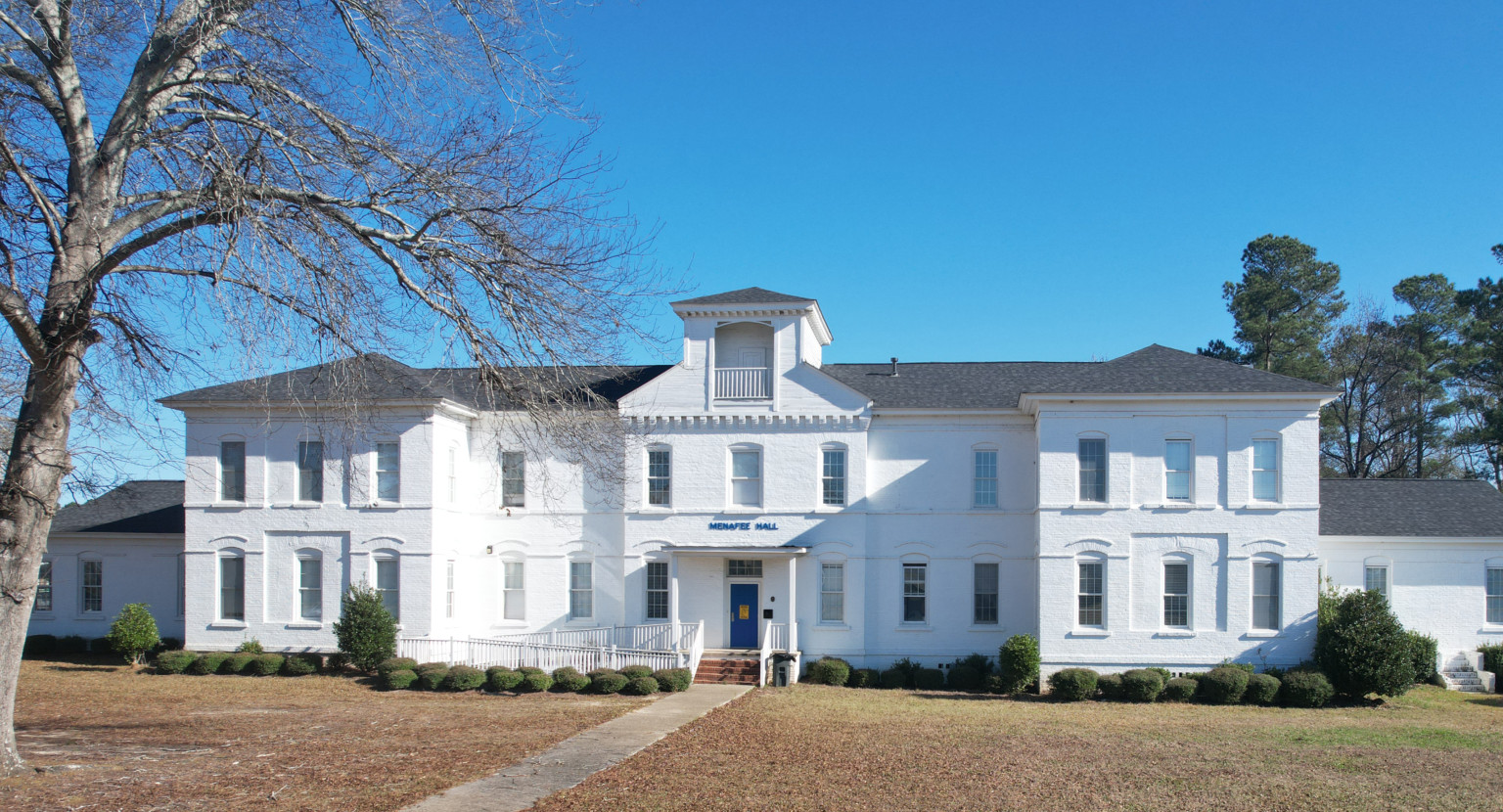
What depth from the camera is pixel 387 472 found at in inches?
1099

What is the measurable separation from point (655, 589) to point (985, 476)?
31.1 feet

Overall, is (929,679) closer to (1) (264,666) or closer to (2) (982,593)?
(2) (982,593)

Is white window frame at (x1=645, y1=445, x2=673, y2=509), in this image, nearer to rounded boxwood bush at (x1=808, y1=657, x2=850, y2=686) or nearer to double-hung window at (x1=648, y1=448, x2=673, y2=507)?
double-hung window at (x1=648, y1=448, x2=673, y2=507)

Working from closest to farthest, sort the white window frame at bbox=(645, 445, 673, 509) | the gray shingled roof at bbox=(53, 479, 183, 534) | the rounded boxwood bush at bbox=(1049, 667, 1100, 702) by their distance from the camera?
the rounded boxwood bush at bbox=(1049, 667, 1100, 702) < the white window frame at bbox=(645, 445, 673, 509) < the gray shingled roof at bbox=(53, 479, 183, 534)

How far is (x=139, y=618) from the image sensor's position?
1098 inches

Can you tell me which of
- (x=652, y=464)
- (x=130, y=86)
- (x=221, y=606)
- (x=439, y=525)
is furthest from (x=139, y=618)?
(x=130, y=86)

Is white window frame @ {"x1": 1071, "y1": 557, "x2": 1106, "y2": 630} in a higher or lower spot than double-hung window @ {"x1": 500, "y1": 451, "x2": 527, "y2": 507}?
lower

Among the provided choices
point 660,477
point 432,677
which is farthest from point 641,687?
point 660,477

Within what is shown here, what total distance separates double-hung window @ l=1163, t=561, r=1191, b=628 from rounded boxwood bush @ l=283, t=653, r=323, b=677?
2107 cm

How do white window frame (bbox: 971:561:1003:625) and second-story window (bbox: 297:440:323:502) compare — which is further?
white window frame (bbox: 971:561:1003:625)

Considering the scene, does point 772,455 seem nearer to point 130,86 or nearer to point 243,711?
point 243,711

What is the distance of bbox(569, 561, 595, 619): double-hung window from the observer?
29641 millimetres

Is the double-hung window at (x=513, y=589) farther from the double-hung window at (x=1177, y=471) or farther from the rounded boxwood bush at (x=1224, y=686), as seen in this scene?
the rounded boxwood bush at (x=1224, y=686)

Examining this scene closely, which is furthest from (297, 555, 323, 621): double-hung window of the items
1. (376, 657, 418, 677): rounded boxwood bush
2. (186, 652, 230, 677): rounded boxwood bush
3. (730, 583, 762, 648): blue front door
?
(730, 583, 762, 648): blue front door
